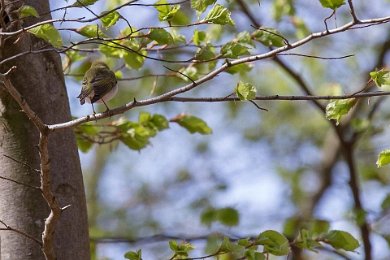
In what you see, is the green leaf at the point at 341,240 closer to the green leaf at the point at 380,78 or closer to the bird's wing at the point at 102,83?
the green leaf at the point at 380,78

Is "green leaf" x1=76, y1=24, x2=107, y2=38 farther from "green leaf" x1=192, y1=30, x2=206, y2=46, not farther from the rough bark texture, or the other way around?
"green leaf" x1=192, y1=30, x2=206, y2=46

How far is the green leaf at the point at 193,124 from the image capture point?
125 inches

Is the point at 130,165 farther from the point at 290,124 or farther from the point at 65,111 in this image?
the point at 65,111

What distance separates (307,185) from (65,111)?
5435 millimetres

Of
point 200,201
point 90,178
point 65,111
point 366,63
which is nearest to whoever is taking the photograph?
point 65,111

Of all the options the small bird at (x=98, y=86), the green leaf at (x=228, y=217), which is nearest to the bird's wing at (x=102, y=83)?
the small bird at (x=98, y=86)

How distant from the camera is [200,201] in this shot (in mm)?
5770

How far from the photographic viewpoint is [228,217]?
158 inches

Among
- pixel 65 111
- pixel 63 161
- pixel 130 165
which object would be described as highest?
pixel 130 165

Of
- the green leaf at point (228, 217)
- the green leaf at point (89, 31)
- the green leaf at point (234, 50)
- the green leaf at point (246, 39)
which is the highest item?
the green leaf at point (246, 39)

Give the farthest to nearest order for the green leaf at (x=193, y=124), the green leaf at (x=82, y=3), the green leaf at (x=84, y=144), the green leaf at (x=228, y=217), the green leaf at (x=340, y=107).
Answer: the green leaf at (x=228, y=217)
the green leaf at (x=84, y=144)
the green leaf at (x=193, y=124)
the green leaf at (x=340, y=107)
the green leaf at (x=82, y=3)

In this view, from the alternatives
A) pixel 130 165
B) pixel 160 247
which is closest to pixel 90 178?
pixel 130 165

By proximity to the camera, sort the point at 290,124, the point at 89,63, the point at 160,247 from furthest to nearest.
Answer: the point at 290,124 → the point at 160,247 → the point at 89,63

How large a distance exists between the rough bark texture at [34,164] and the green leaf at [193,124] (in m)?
0.64
